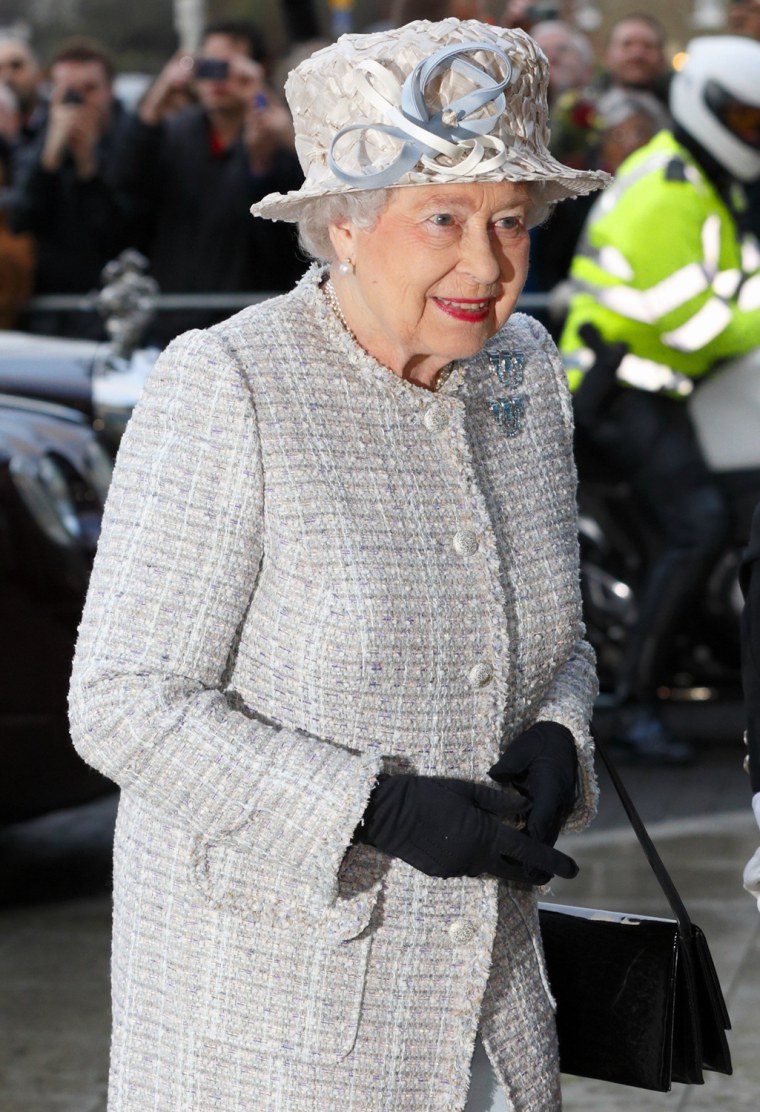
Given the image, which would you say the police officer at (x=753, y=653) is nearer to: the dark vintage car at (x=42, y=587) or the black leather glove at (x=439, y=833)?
the black leather glove at (x=439, y=833)

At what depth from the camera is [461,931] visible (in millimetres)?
2396

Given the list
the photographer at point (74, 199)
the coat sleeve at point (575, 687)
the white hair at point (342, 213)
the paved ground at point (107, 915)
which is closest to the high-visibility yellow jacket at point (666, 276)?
the paved ground at point (107, 915)

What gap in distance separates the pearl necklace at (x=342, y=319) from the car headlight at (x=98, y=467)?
10.2 ft

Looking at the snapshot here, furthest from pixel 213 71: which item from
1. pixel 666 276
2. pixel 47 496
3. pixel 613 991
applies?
pixel 613 991

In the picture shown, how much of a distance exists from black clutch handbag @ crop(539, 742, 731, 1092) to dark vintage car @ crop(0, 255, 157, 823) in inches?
110

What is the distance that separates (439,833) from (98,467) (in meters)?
3.58

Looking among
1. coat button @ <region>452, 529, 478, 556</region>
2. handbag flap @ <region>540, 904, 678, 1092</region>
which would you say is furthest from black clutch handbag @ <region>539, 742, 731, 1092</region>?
coat button @ <region>452, 529, 478, 556</region>

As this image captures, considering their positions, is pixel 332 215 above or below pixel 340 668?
above

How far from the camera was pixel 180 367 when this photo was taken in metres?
2.35

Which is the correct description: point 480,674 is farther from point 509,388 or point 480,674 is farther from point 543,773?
point 509,388

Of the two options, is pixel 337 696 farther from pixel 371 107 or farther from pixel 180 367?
pixel 371 107

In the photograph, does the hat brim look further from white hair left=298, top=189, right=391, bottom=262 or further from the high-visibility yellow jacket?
the high-visibility yellow jacket

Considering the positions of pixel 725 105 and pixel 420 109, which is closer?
pixel 420 109

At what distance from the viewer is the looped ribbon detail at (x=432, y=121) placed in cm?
230
